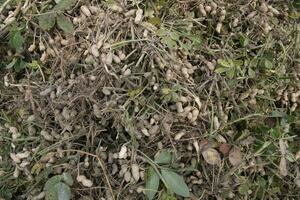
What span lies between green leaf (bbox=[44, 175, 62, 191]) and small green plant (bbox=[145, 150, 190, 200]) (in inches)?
8.8

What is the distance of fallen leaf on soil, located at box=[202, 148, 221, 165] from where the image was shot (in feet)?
4.26

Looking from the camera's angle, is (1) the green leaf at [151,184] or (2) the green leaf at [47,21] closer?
(1) the green leaf at [151,184]

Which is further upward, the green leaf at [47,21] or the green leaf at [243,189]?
the green leaf at [47,21]

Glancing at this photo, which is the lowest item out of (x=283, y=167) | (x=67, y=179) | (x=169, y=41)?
(x=283, y=167)

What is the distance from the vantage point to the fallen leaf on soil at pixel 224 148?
133cm

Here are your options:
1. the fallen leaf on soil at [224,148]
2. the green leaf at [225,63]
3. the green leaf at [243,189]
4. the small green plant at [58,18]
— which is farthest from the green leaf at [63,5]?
the green leaf at [243,189]

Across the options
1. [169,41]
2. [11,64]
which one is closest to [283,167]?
[169,41]

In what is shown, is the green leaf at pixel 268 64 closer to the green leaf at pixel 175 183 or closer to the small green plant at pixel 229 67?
the small green plant at pixel 229 67

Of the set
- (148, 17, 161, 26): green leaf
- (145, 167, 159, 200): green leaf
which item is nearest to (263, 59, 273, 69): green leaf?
(148, 17, 161, 26): green leaf

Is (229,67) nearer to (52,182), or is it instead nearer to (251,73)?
(251,73)

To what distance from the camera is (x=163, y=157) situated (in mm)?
1261

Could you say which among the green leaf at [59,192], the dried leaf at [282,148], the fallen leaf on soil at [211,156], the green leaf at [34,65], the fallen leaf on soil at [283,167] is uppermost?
the green leaf at [34,65]

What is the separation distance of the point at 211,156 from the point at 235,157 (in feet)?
0.23

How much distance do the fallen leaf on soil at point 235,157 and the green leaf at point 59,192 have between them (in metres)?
→ 0.43
